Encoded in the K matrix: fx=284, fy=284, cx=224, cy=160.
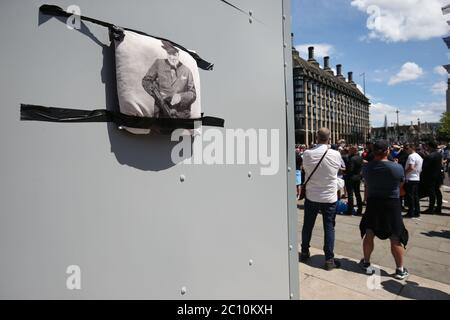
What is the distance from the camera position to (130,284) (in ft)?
4.14

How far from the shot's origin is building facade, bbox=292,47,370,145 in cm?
5981

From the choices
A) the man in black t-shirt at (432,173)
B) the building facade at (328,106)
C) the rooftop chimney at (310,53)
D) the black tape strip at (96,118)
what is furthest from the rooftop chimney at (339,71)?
the black tape strip at (96,118)

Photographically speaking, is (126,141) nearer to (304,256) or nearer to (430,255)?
(304,256)

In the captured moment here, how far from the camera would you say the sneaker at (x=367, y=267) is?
12.3 feet

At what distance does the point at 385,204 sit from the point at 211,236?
2.95 m

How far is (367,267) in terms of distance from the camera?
12.7 ft

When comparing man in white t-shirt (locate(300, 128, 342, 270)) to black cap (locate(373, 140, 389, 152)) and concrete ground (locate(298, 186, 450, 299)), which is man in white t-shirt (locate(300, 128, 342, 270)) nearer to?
concrete ground (locate(298, 186, 450, 299))

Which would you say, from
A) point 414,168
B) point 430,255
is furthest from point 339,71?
point 430,255

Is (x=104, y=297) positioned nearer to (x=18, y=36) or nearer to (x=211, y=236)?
(x=211, y=236)

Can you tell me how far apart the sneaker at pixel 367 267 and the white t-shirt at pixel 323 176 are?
995 millimetres

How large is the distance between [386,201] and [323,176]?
81 cm

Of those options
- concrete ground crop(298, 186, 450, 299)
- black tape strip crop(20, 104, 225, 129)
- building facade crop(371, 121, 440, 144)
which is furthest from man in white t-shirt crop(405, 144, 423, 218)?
building facade crop(371, 121, 440, 144)

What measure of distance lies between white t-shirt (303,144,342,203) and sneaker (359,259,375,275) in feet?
3.27
